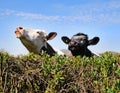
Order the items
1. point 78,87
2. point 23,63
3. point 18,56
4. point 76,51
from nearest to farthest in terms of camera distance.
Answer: point 78,87 < point 23,63 < point 18,56 < point 76,51

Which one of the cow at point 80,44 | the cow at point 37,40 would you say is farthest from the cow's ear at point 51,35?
the cow at point 80,44

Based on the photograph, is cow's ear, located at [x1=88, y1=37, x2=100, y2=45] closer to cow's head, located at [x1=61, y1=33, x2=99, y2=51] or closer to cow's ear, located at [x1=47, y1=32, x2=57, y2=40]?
cow's head, located at [x1=61, y1=33, x2=99, y2=51]

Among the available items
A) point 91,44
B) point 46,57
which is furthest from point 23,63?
point 91,44

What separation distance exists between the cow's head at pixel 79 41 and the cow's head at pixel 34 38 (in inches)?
29.2

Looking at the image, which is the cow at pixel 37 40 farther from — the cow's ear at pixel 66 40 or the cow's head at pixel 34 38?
the cow's ear at pixel 66 40

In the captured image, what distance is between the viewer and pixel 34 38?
587 inches

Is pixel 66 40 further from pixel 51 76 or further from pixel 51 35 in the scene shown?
pixel 51 76

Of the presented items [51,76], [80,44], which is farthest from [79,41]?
[51,76]

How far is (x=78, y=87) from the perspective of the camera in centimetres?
693

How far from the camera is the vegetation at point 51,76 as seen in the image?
6.87 m

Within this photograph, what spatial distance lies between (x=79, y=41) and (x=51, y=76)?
304 inches

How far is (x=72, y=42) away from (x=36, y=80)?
7.45 meters

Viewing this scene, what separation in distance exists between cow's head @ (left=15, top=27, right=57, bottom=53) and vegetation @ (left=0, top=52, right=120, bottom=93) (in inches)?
279

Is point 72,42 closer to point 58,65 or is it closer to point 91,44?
point 91,44
